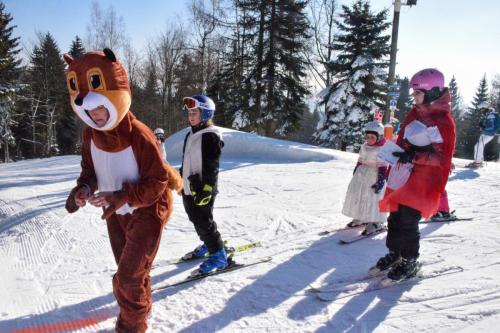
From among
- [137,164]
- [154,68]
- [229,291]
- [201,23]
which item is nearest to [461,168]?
[229,291]

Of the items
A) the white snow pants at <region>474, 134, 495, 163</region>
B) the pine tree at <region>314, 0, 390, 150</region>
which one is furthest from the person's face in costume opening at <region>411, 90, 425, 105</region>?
the pine tree at <region>314, 0, 390, 150</region>

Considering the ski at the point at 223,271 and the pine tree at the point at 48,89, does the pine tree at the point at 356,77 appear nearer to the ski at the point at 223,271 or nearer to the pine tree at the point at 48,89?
the ski at the point at 223,271

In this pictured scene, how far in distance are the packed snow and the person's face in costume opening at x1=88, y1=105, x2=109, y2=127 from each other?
164cm

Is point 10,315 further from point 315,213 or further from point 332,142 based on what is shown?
point 332,142

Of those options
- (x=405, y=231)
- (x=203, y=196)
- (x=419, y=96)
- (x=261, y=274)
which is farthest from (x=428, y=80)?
(x=261, y=274)

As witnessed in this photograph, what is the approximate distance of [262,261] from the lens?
161 inches

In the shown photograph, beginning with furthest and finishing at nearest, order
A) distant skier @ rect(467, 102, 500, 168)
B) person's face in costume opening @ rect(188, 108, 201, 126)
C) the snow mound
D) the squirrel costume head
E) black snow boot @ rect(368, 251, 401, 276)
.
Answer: the snow mound
distant skier @ rect(467, 102, 500, 168)
black snow boot @ rect(368, 251, 401, 276)
person's face in costume opening @ rect(188, 108, 201, 126)
the squirrel costume head

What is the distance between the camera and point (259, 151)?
13.0m

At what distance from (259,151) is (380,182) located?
8.40 m

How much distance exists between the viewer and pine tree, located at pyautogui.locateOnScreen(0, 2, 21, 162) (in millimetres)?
19594

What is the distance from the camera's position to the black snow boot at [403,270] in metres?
3.49

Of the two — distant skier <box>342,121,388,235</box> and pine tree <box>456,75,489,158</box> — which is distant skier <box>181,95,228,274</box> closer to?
distant skier <box>342,121,388,235</box>

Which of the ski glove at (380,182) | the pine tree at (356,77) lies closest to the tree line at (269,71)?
the pine tree at (356,77)

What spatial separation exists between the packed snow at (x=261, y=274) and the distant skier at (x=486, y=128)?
4.77 meters
